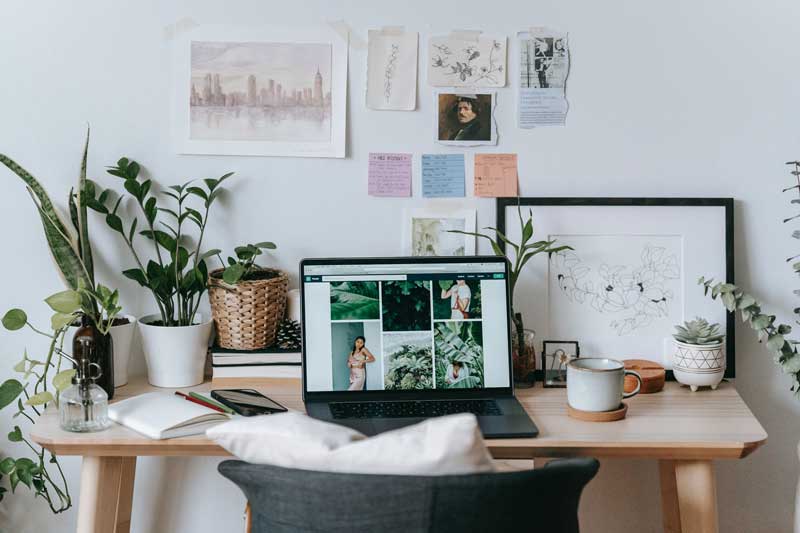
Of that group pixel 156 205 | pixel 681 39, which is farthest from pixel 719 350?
pixel 156 205

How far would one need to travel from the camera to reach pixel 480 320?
182 centimetres

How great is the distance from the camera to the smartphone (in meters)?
1.65

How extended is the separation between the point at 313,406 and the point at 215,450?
251 millimetres

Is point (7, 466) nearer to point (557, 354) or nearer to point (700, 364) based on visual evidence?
point (557, 354)

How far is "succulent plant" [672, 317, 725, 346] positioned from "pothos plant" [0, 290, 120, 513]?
47.1 inches

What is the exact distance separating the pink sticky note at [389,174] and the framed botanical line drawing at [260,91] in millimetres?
82

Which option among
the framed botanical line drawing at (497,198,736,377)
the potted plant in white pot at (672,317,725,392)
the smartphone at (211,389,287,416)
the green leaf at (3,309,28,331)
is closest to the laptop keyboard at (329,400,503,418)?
the smartphone at (211,389,287,416)

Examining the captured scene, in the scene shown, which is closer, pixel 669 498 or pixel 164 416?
pixel 164 416

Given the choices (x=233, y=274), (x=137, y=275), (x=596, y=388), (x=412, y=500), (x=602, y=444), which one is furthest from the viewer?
(x=137, y=275)

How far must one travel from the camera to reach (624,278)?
1975mm

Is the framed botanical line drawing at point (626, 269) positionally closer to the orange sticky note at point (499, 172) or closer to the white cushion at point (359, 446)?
the orange sticky note at point (499, 172)

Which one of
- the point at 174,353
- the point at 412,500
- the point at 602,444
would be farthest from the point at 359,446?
the point at 174,353

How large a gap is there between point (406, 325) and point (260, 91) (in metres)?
0.62

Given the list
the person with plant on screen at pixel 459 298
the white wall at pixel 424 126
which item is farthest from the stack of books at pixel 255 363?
the person with plant on screen at pixel 459 298
